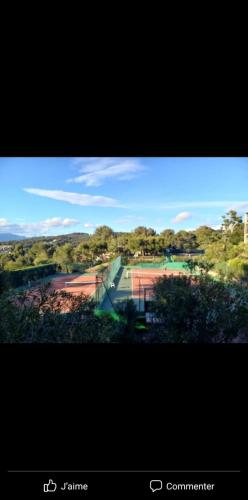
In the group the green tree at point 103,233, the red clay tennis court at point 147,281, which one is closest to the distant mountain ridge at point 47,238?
the green tree at point 103,233

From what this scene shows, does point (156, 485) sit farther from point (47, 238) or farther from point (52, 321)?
point (47, 238)

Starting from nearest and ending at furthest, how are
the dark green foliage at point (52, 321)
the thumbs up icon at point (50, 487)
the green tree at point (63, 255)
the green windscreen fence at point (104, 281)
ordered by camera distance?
the thumbs up icon at point (50, 487), the dark green foliage at point (52, 321), the green windscreen fence at point (104, 281), the green tree at point (63, 255)

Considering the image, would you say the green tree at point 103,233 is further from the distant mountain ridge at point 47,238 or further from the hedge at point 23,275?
the hedge at point 23,275

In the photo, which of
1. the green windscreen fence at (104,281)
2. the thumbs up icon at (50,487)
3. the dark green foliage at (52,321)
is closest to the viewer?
the thumbs up icon at (50,487)

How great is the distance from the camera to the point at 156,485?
1.85 meters

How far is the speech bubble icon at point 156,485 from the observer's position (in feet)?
→ 6.01

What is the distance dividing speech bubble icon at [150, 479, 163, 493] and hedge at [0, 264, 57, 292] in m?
1.96

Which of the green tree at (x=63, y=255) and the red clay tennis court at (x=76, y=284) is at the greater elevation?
the green tree at (x=63, y=255)

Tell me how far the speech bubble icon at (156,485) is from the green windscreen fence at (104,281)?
146 cm

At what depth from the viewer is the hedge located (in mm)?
2818

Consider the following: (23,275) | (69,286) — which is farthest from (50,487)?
(23,275)
